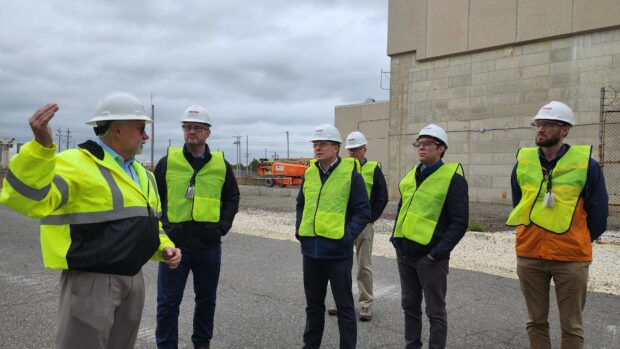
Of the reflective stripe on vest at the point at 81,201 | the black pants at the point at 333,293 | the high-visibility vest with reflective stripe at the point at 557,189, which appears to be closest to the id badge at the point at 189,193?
the black pants at the point at 333,293

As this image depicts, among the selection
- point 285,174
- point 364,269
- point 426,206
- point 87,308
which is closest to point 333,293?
point 426,206

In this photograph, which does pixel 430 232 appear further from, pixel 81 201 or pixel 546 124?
pixel 81 201

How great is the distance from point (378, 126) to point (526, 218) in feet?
97.7

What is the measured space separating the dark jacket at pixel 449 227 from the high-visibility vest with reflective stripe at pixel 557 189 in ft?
1.40

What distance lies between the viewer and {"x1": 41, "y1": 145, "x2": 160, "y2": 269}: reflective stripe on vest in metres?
2.33

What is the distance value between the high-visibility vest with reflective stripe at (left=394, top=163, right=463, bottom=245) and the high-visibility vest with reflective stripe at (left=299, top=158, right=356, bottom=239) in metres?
0.54

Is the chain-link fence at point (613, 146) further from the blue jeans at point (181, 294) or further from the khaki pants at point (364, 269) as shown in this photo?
the blue jeans at point (181, 294)

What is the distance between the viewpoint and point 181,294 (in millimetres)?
3996

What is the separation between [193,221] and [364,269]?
2209 millimetres

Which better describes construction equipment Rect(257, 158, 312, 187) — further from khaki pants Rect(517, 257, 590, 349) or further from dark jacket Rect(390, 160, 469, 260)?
khaki pants Rect(517, 257, 590, 349)

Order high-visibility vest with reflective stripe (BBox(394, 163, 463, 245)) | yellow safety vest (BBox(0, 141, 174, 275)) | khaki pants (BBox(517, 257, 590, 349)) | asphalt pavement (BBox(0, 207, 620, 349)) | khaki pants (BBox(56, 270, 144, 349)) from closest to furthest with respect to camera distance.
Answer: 1. yellow safety vest (BBox(0, 141, 174, 275))
2. khaki pants (BBox(56, 270, 144, 349))
3. khaki pants (BBox(517, 257, 590, 349))
4. high-visibility vest with reflective stripe (BBox(394, 163, 463, 245))
5. asphalt pavement (BBox(0, 207, 620, 349))

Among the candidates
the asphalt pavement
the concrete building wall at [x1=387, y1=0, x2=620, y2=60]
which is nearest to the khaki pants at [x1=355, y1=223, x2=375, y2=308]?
the asphalt pavement

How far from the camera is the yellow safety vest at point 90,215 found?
7.43ft

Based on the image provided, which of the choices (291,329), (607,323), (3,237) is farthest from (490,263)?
(3,237)
